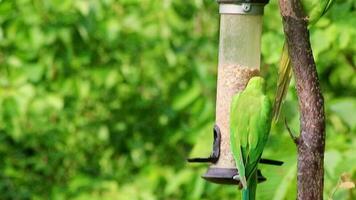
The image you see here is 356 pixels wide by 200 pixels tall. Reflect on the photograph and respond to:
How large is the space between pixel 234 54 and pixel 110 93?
3.53 m

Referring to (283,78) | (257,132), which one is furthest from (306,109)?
(283,78)

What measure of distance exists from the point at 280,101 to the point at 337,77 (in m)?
2.79

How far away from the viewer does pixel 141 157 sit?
256 inches

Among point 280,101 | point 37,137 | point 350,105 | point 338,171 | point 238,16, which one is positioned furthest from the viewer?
point 37,137

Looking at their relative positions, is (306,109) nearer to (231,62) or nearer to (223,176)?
(223,176)

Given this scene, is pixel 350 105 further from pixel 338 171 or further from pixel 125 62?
pixel 125 62

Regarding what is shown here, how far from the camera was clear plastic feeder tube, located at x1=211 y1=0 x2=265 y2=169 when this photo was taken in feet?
9.18

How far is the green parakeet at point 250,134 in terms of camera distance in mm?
2211

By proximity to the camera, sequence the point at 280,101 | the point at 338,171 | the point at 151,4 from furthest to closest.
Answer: the point at 151,4 → the point at 338,171 → the point at 280,101

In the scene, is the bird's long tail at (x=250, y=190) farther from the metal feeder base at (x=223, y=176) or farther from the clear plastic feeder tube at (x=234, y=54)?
the clear plastic feeder tube at (x=234, y=54)


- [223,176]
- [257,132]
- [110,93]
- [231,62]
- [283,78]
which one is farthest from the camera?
[110,93]

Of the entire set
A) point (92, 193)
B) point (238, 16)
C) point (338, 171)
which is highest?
point (238, 16)

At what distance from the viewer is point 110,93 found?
6.41 m

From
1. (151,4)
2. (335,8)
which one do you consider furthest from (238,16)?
(151,4)
